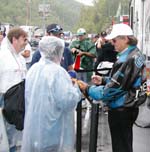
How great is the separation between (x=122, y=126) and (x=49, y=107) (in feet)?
2.85

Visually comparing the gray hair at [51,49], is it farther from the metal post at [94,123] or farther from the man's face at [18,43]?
the man's face at [18,43]

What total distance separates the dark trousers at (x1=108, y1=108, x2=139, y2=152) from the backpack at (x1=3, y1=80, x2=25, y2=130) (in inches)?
36.2

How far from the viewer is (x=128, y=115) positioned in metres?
4.65

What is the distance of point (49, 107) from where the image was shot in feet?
14.1

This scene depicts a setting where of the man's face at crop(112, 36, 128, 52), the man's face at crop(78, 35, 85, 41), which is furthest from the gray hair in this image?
the man's face at crop(78, 35, 85, 41)

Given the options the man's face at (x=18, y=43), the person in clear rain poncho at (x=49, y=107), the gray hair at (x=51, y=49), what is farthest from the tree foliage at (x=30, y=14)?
the person in clear rain poncho at (x=49, y=107)

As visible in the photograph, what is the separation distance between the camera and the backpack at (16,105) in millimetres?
4602

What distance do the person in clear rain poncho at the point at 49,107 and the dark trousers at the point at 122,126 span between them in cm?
51

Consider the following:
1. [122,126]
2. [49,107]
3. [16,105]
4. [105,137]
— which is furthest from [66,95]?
[105,137]

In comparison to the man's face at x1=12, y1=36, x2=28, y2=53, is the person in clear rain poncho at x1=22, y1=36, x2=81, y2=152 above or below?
below

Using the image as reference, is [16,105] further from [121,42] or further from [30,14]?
[30,14]

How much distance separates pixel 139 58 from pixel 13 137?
185 cm

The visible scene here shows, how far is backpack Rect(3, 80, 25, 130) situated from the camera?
4602mm

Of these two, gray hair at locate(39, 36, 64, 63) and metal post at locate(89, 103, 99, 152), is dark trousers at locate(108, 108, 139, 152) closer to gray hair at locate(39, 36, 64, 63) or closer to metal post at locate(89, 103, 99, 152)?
metal post at locate(89, 103, 99, 152)
